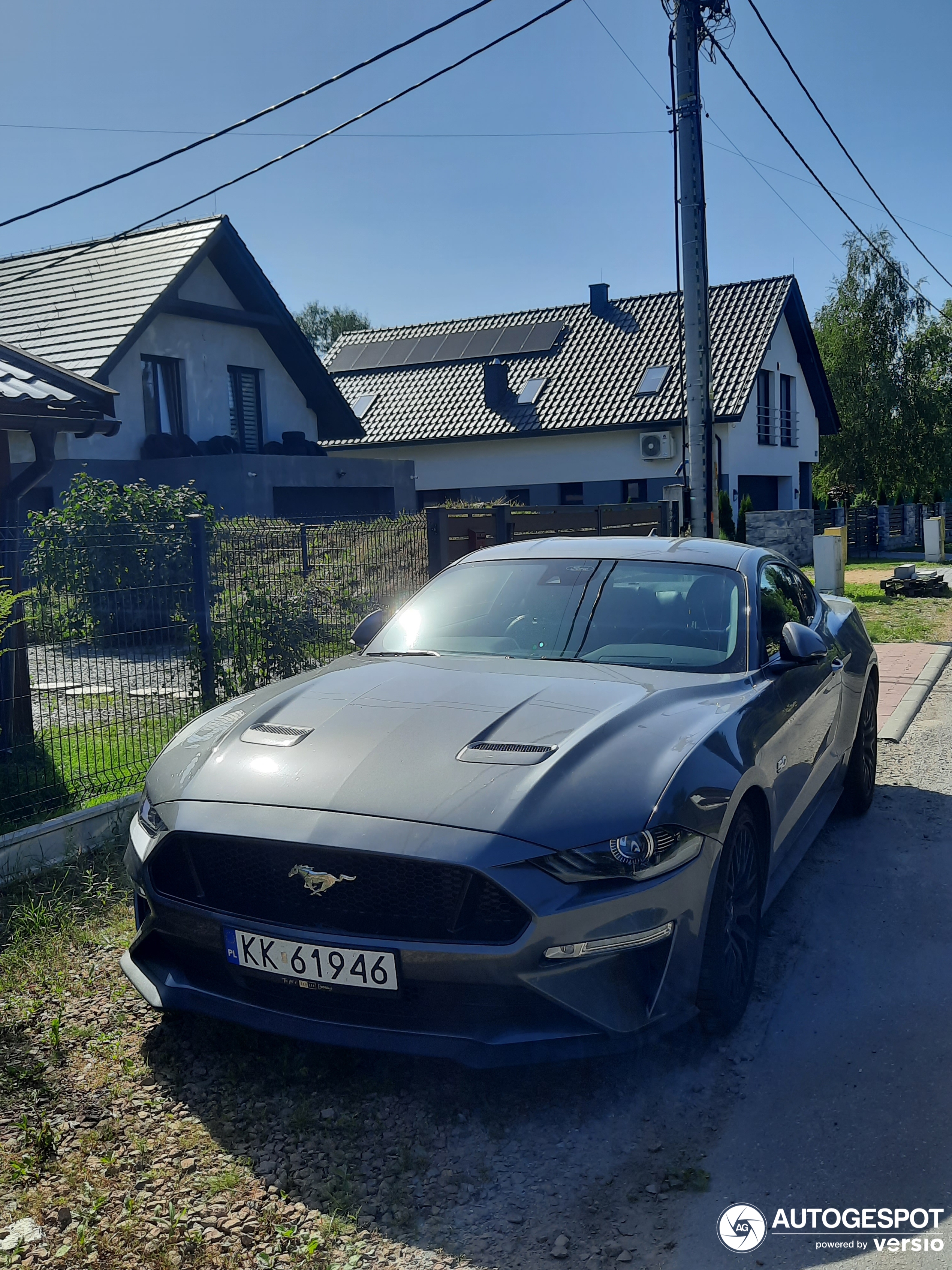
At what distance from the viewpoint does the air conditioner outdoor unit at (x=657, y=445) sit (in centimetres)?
2764

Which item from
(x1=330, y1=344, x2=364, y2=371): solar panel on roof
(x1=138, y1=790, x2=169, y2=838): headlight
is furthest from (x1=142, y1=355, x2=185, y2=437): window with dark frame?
(x1=138, y1=790, x2=169, y2=838): headlight

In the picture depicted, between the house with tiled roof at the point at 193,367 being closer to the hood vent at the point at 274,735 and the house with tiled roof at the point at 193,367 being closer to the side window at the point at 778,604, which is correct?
the side window at the point at 778,604

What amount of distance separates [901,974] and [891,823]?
201 centimetres

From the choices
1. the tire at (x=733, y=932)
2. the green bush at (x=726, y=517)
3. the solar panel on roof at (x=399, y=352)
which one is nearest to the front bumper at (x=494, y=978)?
the tire at (x=733, y=932)

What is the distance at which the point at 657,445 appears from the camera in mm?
27688

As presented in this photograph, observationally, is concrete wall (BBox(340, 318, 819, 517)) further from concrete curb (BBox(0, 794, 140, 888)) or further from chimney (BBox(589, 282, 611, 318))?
concrete curb (BBox(0, 794, 140, 888))

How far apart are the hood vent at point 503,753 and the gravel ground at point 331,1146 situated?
3.12 ft

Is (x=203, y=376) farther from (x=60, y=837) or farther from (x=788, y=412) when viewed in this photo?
(x=788, y=412)

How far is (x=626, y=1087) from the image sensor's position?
3.28m

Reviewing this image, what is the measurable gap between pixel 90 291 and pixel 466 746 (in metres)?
19.5

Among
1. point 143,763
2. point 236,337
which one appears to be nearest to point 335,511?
point 236,337

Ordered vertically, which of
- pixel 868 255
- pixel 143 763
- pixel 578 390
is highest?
pixel 868 255

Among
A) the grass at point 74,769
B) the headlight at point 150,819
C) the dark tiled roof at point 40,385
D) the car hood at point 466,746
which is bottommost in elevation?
the grass at point 74,769

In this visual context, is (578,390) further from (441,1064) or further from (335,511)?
(441,1064)
